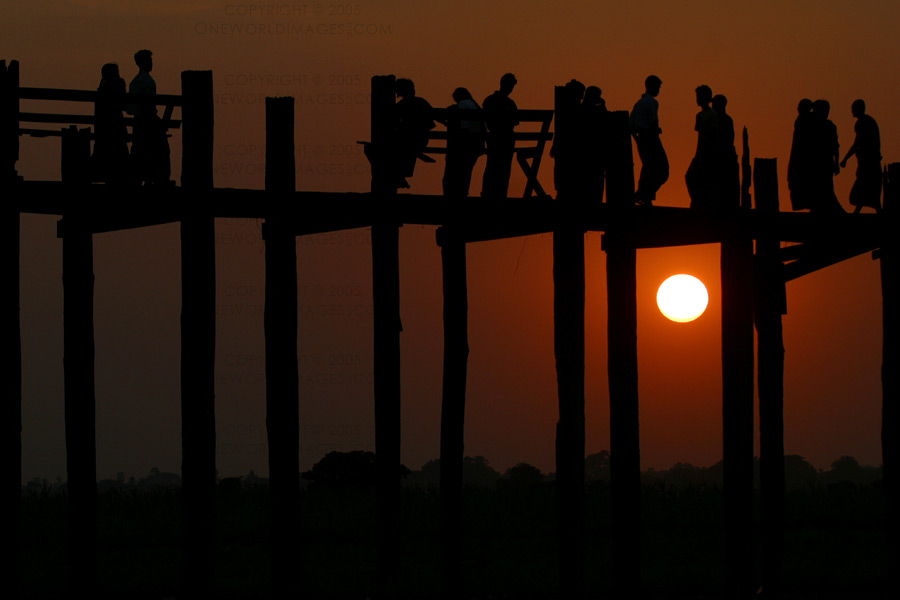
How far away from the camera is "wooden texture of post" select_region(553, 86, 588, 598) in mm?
13500

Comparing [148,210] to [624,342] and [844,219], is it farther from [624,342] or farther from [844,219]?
[844,219]

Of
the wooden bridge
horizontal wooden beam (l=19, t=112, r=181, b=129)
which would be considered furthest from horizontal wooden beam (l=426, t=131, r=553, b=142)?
horizontal wooden beam (l=19, t=112, r=181, b=129)

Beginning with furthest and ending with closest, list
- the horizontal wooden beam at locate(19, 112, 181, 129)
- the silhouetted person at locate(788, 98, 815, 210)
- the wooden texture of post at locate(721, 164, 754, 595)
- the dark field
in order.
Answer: the dark field → the silhouetted person at locate(788, 98, 815, 210) → the wooden texture of post at locate(721, 164, 754, 595) → the horizontal wooden beam at locate(19, 112, 181, 129)

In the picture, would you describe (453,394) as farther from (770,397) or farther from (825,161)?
(825,161)

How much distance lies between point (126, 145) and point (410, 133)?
2809 millimetres

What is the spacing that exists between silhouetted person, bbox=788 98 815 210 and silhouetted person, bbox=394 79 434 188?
4.93 metres

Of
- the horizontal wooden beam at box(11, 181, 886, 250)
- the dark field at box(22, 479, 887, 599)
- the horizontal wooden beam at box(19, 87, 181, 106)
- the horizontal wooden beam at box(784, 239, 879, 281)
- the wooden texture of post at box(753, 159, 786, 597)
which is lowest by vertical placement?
the dark field at box(22, 479, 887, 599)

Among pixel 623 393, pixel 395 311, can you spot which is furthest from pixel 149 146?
pixel 623 393

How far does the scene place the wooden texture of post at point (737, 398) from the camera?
1448cm

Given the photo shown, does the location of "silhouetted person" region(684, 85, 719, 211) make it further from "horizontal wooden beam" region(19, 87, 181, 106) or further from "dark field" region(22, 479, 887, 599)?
"horizontal wooden beam" region(19, 87, 181, 106)

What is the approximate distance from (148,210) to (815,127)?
27.3ft

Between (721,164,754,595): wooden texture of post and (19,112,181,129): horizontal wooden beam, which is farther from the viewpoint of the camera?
(721,164,754,595): wooden texture of post

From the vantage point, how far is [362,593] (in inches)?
630

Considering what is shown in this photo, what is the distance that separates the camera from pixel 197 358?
40.5ft
